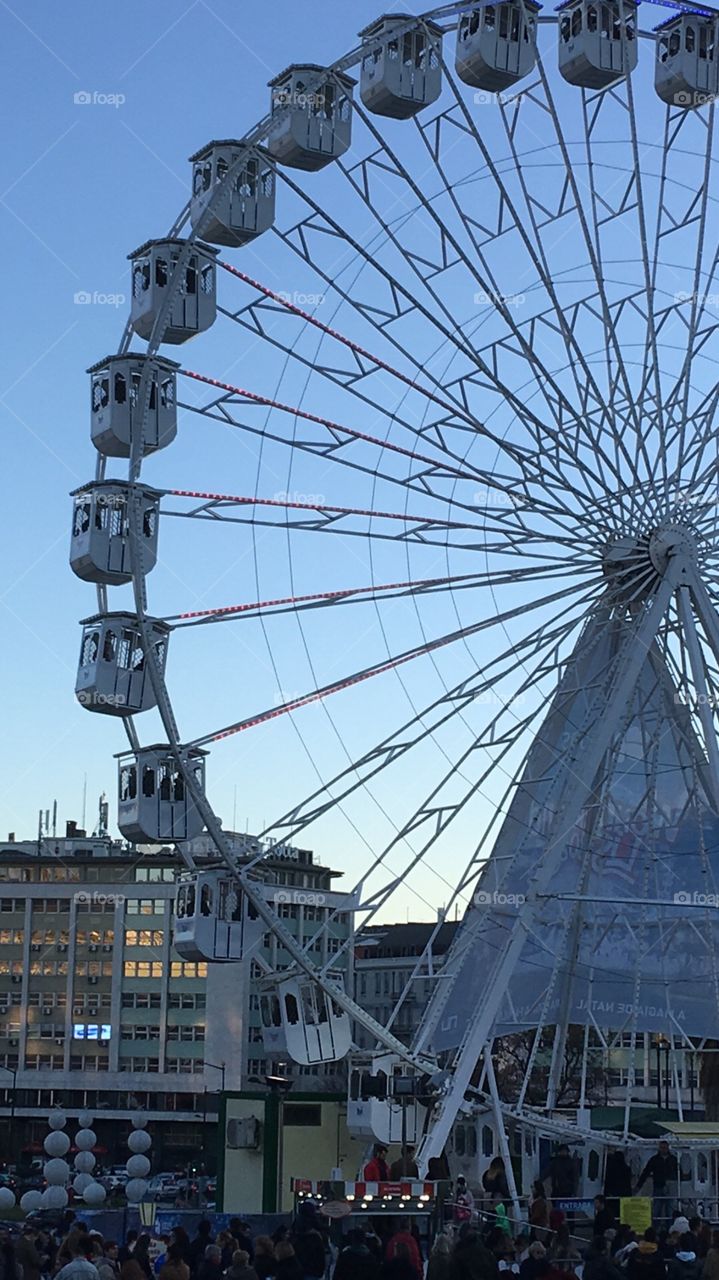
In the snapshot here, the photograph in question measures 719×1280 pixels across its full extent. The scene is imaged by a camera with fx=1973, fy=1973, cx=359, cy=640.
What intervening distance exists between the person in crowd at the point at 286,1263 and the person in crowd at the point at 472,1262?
1.61 meters

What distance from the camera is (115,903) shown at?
5167 inches

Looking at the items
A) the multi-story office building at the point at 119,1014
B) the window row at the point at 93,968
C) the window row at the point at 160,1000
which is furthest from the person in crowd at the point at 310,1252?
the window row at the point at 93,968

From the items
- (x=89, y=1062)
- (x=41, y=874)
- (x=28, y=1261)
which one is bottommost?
(x=28, y=1261)

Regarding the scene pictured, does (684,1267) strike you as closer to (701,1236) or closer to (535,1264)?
(535,1264)

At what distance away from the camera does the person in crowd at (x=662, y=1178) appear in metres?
34.4

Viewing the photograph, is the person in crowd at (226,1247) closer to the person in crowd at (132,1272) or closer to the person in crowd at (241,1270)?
the person in crowd at (241,1270)

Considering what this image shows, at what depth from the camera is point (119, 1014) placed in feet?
429

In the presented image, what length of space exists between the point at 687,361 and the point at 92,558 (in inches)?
502

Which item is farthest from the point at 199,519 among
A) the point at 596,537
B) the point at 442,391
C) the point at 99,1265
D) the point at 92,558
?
the point at 99,1265

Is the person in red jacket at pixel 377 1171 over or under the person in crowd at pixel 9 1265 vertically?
over

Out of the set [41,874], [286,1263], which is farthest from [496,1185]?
[41,874]

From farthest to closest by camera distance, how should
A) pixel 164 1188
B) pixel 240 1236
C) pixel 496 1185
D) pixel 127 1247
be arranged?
pixel 164 1188, pixel 496 1185, pixel 127 1247, pixel 240 1236

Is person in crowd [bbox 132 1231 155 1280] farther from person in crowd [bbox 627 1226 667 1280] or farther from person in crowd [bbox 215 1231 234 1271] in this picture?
person in crowd [bbox 627 1226 667 1280]

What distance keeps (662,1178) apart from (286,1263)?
16.6 meters
